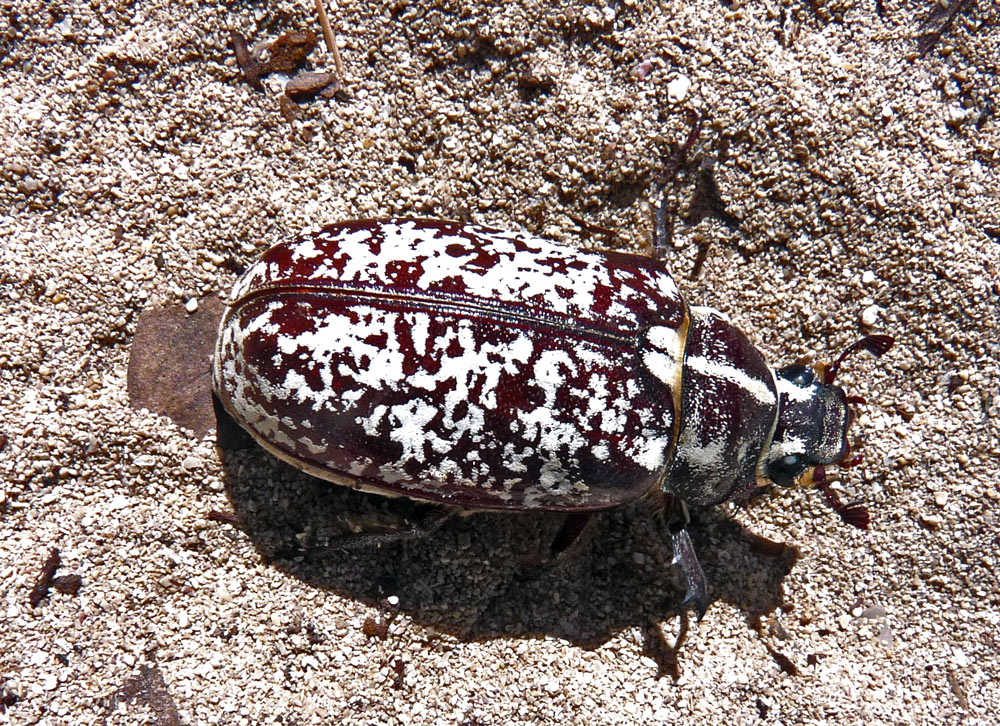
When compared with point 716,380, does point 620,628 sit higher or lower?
lower

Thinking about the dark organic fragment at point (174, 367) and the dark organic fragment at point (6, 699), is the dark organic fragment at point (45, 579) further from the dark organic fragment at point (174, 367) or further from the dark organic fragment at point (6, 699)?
the dark organic fragment at point (174, 367)

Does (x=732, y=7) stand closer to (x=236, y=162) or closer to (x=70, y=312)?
(x=236, y=162)

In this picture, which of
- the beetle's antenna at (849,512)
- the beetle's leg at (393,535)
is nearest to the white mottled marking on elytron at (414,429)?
the beetle's leg at (393,535)

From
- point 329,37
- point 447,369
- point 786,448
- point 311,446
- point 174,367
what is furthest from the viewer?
point 329,37

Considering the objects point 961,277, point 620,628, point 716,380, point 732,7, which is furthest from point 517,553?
point 732,7

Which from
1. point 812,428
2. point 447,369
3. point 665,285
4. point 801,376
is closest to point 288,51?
point 447,369

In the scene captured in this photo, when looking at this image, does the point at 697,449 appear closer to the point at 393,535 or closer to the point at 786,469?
the point at 786,469

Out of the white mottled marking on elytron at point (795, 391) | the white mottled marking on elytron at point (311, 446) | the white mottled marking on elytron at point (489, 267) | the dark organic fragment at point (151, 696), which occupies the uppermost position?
the white mottled marking on elytron at point (489, 267)
